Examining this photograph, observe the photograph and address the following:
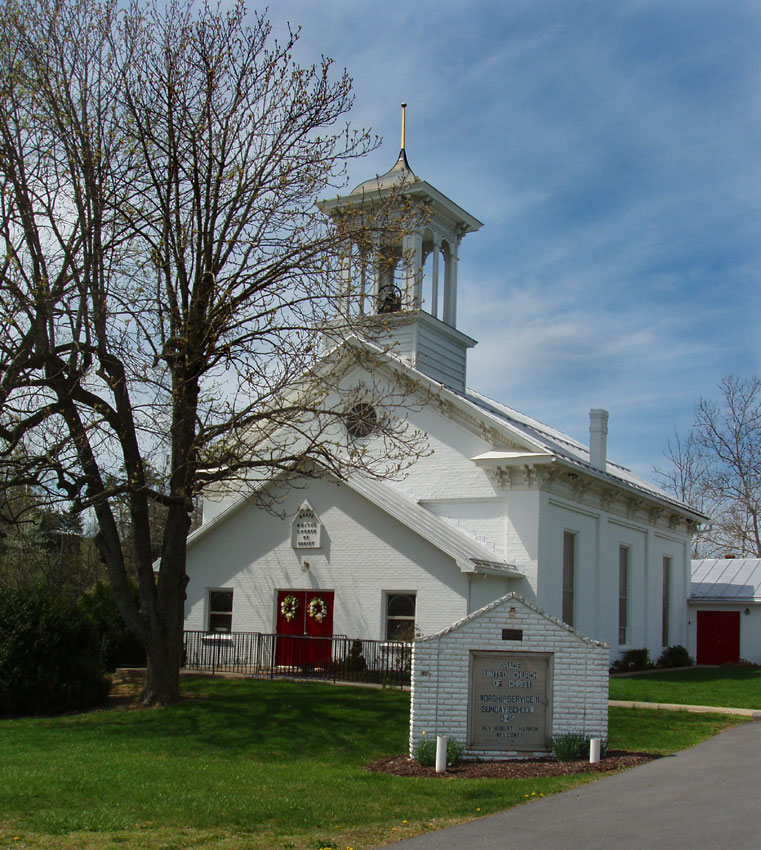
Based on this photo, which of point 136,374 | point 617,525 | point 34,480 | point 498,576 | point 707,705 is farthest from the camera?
point 617,525

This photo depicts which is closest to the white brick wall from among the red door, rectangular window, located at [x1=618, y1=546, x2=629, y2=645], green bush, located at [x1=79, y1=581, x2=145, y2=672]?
green bush, located at [x1=79, y1=581, x2=145, y2=672]

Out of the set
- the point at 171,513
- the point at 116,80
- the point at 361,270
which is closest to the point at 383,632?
the point at 171,513

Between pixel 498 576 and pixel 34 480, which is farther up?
pixel 34 480

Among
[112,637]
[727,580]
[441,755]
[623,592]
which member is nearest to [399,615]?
[112,637]

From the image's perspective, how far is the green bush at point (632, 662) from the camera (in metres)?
30.2

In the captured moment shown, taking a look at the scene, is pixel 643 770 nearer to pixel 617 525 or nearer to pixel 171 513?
pixel 171 513

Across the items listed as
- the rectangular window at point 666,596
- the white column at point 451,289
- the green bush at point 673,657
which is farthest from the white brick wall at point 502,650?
the rectangular window at point 666,596

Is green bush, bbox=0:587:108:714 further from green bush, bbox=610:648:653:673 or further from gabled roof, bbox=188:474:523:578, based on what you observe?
green bush, bbox=610:648:653:673

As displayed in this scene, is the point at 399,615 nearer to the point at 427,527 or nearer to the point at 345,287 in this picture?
the point at 427,527

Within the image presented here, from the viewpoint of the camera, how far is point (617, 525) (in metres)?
30.9

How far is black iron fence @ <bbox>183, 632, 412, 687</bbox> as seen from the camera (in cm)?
2281

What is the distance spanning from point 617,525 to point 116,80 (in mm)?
19628

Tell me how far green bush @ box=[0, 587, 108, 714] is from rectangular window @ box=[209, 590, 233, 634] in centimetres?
753

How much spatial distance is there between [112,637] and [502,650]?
52.2ft
